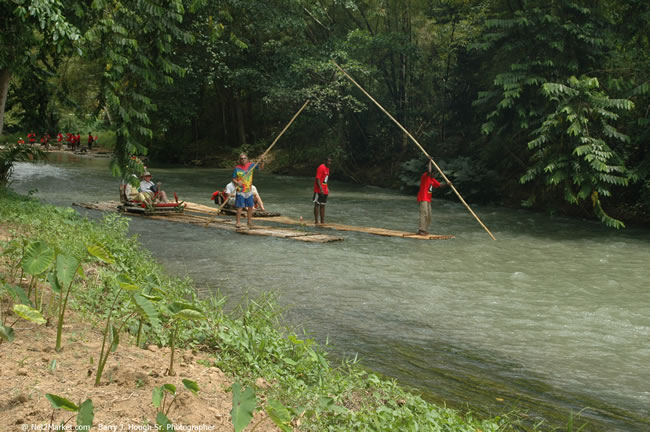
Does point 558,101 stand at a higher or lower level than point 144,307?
higher

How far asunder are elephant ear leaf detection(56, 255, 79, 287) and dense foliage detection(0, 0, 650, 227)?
3871mm

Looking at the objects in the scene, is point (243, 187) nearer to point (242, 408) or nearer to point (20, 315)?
point (20, 315)

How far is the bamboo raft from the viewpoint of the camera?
14.8m

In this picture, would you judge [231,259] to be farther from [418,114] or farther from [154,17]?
[418,114]

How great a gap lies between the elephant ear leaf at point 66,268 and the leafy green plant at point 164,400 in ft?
3.85

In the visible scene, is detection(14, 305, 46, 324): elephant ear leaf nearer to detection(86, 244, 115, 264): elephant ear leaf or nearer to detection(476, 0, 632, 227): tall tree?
detection(86, 244, 115, 264): elephant ear leaf

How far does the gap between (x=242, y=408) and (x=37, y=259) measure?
2.16 metres

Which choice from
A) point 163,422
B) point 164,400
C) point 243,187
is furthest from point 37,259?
point 243,187

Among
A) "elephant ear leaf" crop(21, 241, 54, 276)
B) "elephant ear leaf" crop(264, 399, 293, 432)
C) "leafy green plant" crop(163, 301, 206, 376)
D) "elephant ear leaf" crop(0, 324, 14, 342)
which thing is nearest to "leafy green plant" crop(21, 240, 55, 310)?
"elephant ear leaf" crop(21, 241, 54, 276)

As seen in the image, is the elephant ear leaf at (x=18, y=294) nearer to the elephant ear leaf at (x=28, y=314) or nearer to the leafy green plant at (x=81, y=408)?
the elephant ear leaf at (x=28, y=314)

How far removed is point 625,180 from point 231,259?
11021mm

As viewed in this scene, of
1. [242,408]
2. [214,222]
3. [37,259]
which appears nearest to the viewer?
[242,408]

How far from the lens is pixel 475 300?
32.4ft

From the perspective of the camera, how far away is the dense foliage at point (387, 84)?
370 inches
